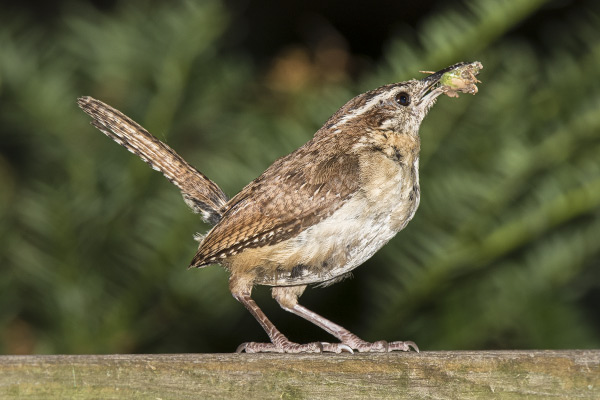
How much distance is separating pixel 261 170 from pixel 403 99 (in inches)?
39.6

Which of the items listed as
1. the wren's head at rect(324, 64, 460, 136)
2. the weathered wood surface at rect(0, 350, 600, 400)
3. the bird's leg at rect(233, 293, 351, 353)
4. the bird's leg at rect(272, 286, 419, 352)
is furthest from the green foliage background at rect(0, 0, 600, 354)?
the weathered wood surface at rect(0, 350, 600, 400)

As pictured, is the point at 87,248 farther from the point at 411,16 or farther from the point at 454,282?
the point at 411,16

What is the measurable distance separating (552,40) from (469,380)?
3329mm

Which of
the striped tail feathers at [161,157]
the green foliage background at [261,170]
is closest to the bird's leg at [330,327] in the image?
the striped tail feathers at [161,157]

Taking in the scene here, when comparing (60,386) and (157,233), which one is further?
(157,233)

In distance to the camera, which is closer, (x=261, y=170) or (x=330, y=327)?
(x=330, y=327)

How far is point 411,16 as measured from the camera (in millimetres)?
5547

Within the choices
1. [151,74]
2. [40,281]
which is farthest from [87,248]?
[151,74]

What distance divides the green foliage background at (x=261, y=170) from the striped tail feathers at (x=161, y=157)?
Result: 0.58 metres

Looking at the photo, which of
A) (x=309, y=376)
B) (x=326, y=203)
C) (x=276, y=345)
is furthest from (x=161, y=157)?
(x=309, y=376)

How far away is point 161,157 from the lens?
9.39ft

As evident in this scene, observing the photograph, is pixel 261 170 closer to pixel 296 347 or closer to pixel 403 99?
pixel 403 99

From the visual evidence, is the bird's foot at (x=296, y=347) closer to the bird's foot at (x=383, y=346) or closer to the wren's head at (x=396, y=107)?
the bird's foot at (x=383, y=346)

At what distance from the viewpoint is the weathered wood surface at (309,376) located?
1.69 m
